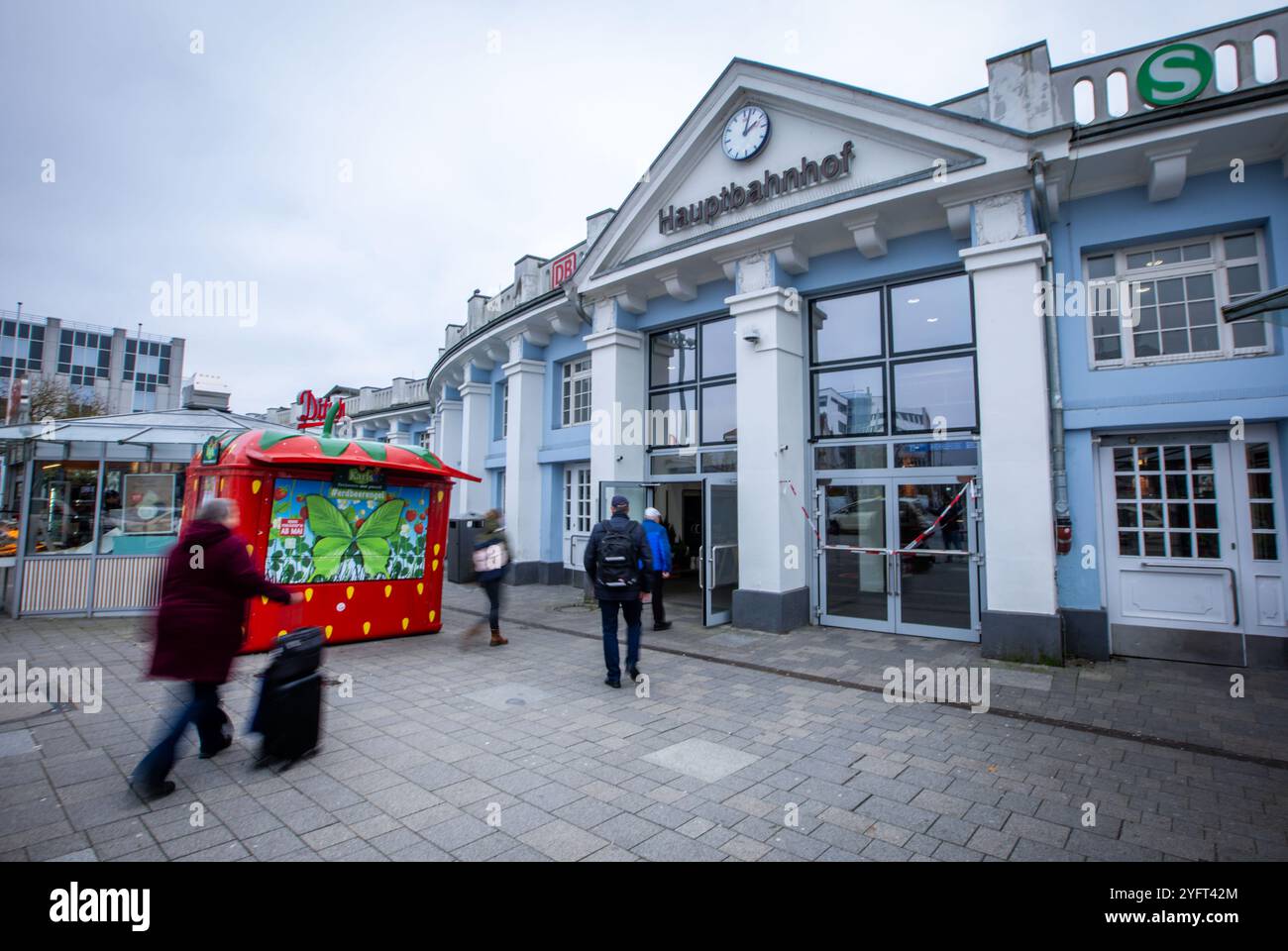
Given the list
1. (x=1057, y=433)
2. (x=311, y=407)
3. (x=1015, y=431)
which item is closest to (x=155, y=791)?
(x=1015, y=431)

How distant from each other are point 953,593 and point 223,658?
7.81 meters

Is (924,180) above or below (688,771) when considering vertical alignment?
above

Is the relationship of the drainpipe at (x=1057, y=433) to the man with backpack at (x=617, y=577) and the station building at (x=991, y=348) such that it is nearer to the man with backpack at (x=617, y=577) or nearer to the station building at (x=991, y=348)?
the station building at (x=991, y=348)

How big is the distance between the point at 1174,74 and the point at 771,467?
6152mm

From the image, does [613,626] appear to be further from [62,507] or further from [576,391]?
[62,507]

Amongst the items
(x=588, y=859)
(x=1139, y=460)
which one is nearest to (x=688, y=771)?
(x=588, y=859)

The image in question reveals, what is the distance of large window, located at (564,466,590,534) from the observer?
1320 cm

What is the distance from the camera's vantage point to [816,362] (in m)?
9.41

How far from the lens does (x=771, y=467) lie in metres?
8.79

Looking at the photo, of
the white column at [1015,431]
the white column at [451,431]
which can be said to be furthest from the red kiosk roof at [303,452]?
the white column at [451,431]

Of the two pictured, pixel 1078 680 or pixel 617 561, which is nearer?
pixel 617 561

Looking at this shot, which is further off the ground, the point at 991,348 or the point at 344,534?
the point at 991,348

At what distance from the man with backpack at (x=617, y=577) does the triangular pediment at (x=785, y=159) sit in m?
5.30

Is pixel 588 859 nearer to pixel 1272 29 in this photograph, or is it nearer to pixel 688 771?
pixel 688 771
